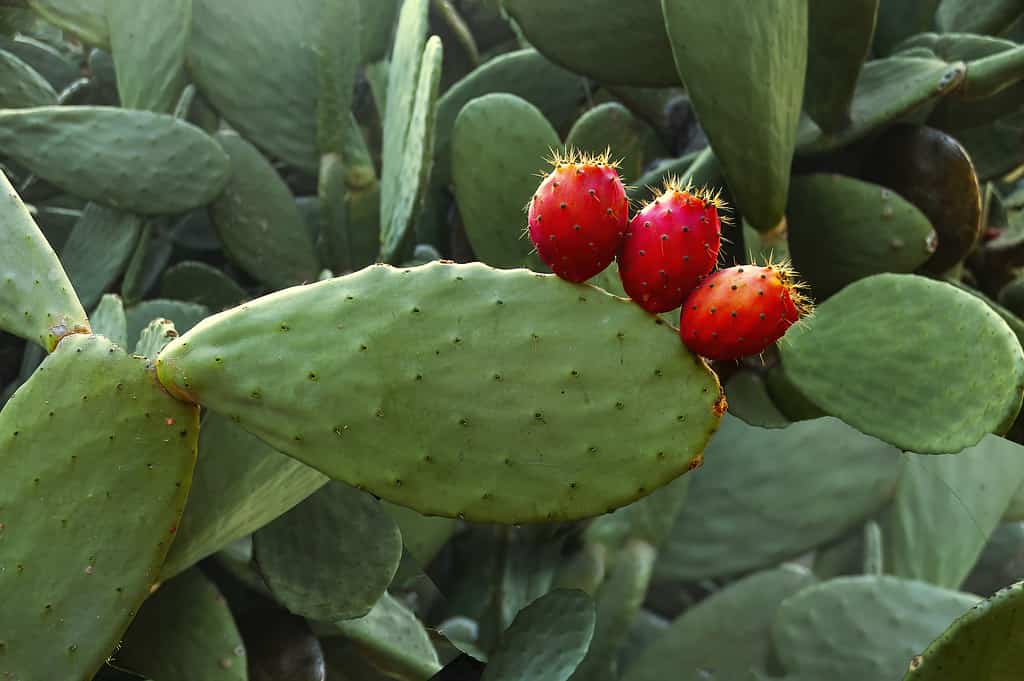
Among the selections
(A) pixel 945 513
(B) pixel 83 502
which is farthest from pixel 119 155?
(A) pixel 945 513

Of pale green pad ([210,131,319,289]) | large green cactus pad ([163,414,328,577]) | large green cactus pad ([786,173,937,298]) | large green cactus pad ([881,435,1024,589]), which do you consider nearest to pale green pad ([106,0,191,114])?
pale green pad ([210,131,319,289])

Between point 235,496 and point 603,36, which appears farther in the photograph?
point 603,36

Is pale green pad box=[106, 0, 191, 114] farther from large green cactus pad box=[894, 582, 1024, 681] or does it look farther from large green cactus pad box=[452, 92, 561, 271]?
large green cactus pad box=[894, 582, 1024, 681]

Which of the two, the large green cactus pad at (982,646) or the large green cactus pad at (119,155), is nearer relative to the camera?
the large green cactus pad at (982,646)

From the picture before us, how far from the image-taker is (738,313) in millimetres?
696

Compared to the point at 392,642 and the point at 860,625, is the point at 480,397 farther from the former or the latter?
the point at 860,625

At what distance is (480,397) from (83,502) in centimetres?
33

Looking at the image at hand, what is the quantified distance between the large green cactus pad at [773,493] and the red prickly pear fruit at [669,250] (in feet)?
1.99

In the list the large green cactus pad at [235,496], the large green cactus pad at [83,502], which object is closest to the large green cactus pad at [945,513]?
the large green cactus pad at [235,496]

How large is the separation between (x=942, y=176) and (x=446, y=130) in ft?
2.25

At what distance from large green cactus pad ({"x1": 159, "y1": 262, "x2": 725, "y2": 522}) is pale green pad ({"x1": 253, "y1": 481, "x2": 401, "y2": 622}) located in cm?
24

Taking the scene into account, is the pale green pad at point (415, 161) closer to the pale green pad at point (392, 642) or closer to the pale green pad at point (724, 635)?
the pale green pad at point (392, 642)

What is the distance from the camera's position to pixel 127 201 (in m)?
1.21

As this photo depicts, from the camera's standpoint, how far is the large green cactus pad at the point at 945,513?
3.97 ft
